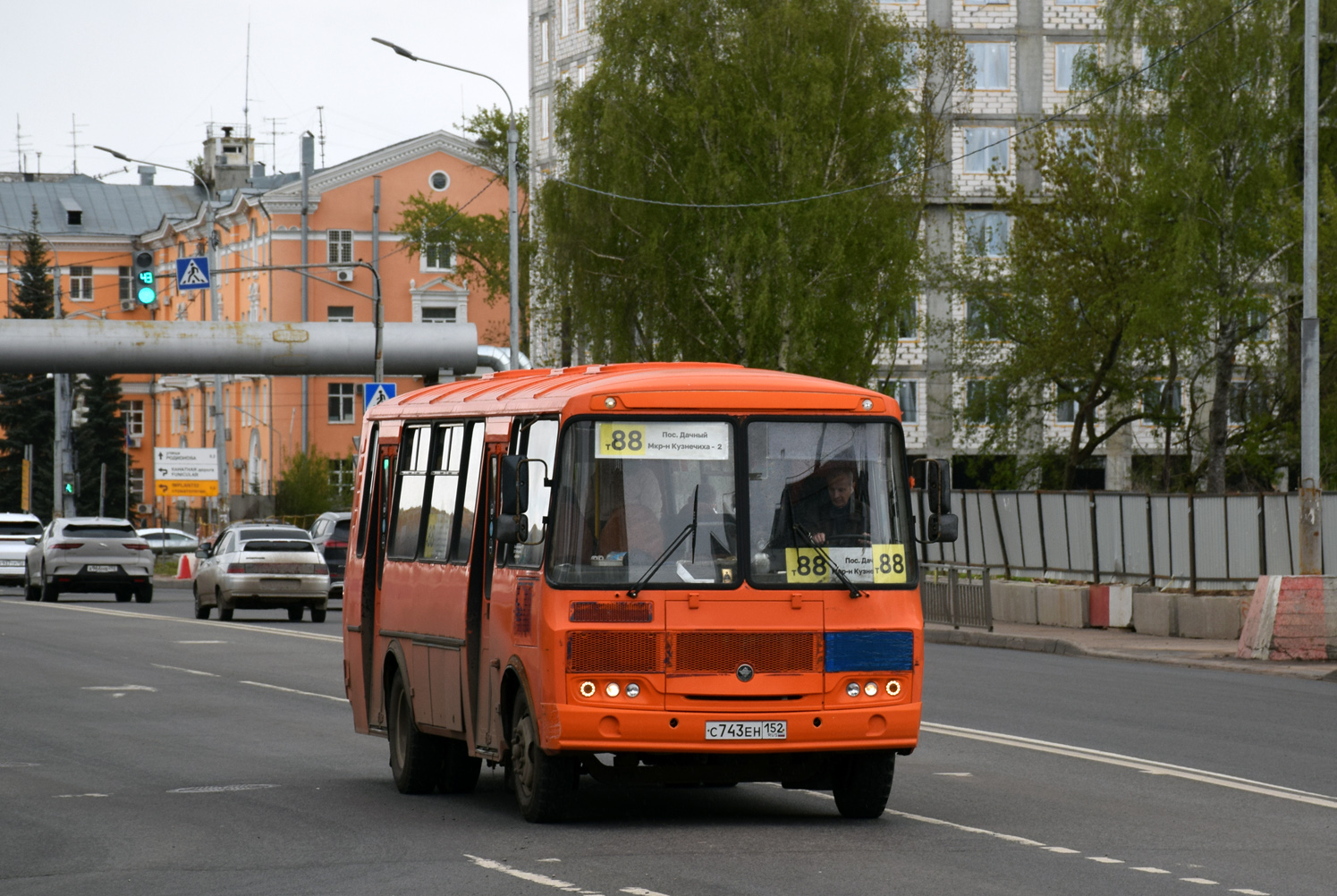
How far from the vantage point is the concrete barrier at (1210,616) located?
29.2 meters

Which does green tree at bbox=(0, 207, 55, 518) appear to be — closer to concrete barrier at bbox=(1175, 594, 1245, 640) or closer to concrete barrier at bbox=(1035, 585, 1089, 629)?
concrete barrier at bbox=(1035, 585, 1089, 629)

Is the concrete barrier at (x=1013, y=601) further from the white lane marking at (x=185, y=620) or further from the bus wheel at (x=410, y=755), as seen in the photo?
the bus wheel at (x=410, y=755)

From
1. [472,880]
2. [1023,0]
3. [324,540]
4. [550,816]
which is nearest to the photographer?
[472,880]

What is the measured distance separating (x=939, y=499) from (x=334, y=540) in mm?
33097

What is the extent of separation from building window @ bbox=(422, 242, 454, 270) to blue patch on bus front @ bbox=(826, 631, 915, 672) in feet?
253

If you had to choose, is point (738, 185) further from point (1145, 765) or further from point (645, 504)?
point (645, 504)

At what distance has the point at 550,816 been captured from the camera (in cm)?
1143

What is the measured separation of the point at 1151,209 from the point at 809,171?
8.67 metres

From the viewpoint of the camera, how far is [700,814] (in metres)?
12.1

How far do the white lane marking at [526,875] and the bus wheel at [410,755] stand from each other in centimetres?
297

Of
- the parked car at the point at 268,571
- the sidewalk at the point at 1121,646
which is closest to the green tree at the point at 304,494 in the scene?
the parked car at the point at 268,571

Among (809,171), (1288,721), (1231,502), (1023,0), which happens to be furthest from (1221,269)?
(1023,0)

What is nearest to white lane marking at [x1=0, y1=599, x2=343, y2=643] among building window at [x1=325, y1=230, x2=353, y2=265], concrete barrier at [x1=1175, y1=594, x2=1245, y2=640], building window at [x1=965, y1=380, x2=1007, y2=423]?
concrete barrier at [x1=1175, y1=594, x2=1245, y2=640]

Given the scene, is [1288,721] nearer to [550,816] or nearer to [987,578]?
[550,816]
